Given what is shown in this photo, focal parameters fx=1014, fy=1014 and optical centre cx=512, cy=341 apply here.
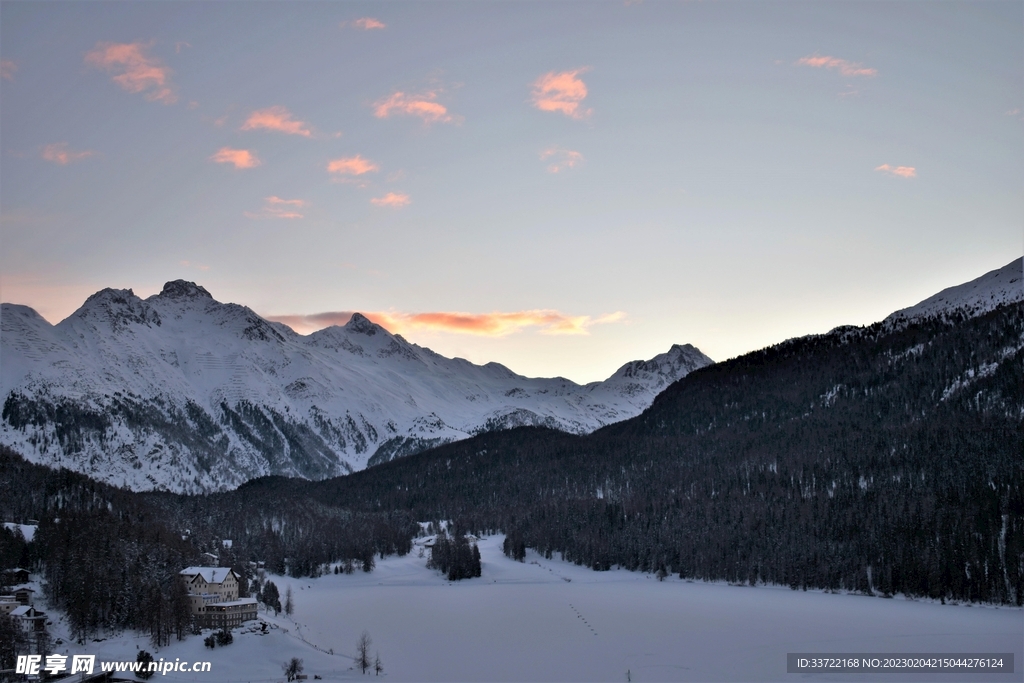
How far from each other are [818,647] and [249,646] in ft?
208

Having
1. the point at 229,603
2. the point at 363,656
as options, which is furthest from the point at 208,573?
the point at 363,656

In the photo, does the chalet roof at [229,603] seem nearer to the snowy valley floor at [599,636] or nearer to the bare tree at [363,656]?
the snowy valley floor at [599,636]

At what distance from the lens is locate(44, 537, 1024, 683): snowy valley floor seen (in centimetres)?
10288

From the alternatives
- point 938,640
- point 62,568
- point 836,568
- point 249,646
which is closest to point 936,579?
point 836,568

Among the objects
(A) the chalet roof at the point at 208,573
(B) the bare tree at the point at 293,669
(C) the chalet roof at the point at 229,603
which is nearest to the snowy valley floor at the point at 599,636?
(B) the bare tree at the point at 293,669

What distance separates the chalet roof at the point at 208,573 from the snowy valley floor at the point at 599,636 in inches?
385

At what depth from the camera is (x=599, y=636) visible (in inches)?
5027

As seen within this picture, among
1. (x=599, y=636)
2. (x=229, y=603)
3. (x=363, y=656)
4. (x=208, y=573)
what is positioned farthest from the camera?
(x=599, y=636)

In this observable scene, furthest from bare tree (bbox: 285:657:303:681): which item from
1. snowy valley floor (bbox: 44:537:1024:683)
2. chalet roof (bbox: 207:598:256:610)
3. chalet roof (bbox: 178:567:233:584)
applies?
chalet roof (bbox: 178:567:233:584)

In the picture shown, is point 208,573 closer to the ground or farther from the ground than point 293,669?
farther from the ground

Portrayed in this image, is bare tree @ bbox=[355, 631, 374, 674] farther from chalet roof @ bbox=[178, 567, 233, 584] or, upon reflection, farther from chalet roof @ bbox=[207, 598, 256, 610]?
chalet roof @ bbox=[178, 567, 233, 584]

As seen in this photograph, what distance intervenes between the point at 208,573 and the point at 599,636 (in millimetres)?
48395

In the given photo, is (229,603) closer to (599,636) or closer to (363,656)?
(363,656)

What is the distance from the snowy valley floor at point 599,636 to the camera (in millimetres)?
102875
